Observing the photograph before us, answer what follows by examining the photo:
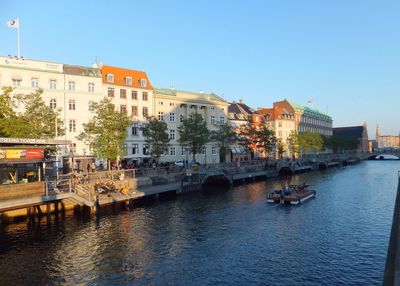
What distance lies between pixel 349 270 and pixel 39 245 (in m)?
22.2

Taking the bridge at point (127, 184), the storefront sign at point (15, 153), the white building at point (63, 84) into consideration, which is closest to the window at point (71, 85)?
the white building at point (63, 84)

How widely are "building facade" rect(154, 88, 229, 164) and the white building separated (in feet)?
53.4

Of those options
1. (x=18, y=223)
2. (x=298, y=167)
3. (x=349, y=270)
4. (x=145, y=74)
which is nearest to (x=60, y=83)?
(x=145, y=74)

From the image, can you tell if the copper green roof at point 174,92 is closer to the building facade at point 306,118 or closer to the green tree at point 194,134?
the green tree at point 194,134

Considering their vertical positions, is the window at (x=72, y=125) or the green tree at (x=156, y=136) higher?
the window at (x=72, y=125)

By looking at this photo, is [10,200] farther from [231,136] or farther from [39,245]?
[231,136]

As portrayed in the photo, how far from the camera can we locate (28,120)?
1693 inches

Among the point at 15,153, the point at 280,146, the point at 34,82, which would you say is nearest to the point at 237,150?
the point at 280,146

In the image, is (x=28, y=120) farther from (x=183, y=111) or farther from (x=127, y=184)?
(x=183, y=111)

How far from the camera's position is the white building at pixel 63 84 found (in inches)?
2291

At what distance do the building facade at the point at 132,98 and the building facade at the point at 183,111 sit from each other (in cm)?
350

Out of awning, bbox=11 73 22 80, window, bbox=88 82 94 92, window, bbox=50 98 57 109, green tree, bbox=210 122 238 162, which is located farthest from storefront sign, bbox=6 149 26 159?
green tree, bbox=210 122 238 162

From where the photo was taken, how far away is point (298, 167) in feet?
311

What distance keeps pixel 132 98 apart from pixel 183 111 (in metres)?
14.9
